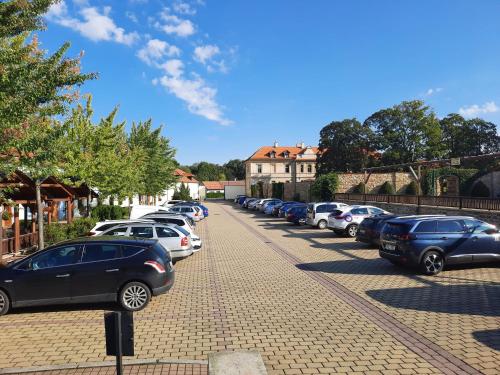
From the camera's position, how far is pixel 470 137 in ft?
228

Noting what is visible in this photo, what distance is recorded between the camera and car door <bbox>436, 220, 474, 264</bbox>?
39.5 ft

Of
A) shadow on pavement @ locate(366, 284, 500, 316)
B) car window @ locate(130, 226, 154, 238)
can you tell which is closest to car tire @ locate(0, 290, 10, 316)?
car window @ locate(130, 226, 154, 238)

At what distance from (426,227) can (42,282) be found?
9.70m

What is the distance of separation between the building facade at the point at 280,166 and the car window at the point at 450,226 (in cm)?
7315

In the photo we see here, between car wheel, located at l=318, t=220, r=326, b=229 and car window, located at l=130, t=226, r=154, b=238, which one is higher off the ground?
car window, located at l=130, t=226, r=154, b=238

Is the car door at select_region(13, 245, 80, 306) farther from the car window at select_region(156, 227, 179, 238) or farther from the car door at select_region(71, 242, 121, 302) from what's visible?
the car window at select_region(156, 227, 179, 238)

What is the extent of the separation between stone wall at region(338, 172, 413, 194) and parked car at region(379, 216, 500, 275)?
34.8m

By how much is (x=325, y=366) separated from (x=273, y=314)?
8.66 feet

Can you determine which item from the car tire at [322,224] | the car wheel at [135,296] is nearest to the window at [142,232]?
the car wheel at [135,296]

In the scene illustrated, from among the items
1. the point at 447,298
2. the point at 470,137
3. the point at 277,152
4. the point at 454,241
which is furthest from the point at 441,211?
the point at 277,152

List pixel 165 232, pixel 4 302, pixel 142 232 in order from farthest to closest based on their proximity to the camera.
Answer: pixel 165 232 → pixel 142 232 → pixel 4 302

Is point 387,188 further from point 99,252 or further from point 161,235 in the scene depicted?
point 99,252

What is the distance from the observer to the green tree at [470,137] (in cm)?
6900

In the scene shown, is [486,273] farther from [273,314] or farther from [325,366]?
[325,366]
